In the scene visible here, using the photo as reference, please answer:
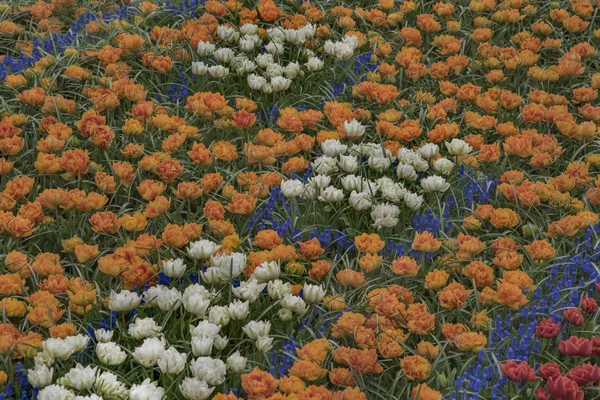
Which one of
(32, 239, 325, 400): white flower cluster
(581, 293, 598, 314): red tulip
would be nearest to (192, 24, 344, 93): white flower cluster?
(32, 239, 325, 400): white flower cluster

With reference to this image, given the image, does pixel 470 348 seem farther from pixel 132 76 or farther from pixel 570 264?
pixel 132 76

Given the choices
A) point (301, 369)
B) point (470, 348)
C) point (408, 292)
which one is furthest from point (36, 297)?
point (470, 348)

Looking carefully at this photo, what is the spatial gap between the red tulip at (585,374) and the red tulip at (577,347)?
0.40 feet

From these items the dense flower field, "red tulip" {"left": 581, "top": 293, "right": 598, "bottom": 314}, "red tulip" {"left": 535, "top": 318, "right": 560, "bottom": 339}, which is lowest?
the dense flower field

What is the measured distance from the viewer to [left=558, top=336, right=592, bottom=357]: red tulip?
9.13ft

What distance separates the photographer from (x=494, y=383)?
2.90 meters

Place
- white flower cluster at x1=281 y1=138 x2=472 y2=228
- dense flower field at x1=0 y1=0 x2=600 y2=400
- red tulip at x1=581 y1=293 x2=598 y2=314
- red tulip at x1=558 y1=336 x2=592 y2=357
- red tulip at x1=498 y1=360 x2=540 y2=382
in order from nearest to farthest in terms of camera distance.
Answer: red tulip at x1=498 y1=360 x2=540 y2=382 → red tulip at x1=558 y1=336 x2=592 y2=357 → dense flower field at x1=0 y1=0 x2=600 y2=400 → red tulip at x1=581 y1=293 x2=598 y2=314 → white flower cluster at x1=281 y1=138 x2=472 y2=228

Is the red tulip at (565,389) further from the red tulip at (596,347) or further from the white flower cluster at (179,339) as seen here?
the white flower cluster at (179,339)

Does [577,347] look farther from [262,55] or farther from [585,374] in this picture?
[262,55]

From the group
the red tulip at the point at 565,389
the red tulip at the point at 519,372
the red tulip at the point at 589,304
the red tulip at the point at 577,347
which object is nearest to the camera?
the red tulip at the point at 565,389

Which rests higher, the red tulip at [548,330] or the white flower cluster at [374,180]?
the red tulip at [548,330]

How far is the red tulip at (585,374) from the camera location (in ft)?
8.68

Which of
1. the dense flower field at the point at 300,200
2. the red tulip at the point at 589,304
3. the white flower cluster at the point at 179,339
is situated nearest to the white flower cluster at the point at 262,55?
the dense flower field at the point at 300,200

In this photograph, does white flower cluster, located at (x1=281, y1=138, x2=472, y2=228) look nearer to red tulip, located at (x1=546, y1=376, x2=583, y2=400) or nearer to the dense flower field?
the dense flower field
